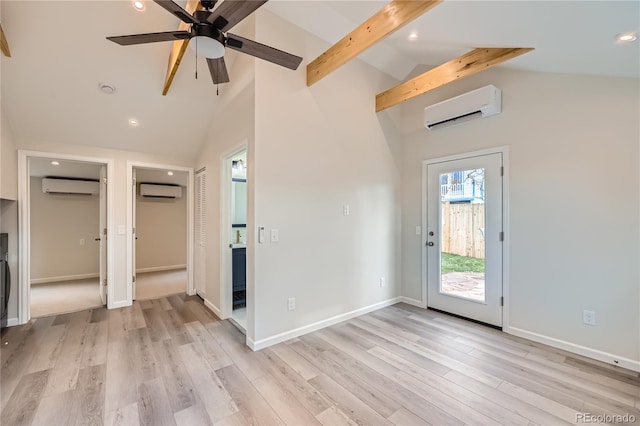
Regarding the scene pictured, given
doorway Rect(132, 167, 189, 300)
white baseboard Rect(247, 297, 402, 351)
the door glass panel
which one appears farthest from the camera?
doorway Rect(132, 167, 189, 300)

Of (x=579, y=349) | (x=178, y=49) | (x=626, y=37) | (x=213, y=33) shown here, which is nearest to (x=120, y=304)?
(x=178, y=49)

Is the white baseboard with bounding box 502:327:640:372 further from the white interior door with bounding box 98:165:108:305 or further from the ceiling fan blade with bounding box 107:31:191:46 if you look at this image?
the white interior door with bounding box 98:165:108:305

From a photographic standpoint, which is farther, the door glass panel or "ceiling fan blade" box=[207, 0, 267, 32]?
the door glass panel

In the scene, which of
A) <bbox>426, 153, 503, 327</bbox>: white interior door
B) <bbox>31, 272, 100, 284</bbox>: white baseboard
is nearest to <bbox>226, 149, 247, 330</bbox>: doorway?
<bbox>426, 153, 503, 327</bbox>: white interior door

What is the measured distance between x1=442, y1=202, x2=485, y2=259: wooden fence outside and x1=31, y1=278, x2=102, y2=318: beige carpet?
515 cm

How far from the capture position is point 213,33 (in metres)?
1.75

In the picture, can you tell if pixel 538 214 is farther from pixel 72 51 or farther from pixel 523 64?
pixel 72 51

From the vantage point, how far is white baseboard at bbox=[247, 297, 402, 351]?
2.72 meters

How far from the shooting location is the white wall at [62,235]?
17.4 feet

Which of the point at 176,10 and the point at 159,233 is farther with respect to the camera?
the point at 159,233

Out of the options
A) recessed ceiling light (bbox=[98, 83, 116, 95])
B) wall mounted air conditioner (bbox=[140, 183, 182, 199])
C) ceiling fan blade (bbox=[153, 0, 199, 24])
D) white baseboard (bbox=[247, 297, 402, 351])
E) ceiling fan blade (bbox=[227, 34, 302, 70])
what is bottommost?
white baseboard (bbox=[247, 297, 402, 351])

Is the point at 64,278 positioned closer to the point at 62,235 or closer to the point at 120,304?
the point at 62,235

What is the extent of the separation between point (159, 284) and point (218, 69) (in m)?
4.52

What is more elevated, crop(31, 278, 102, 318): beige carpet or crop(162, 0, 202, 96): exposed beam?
crop(162, 0, 202, 96): exposed beam
